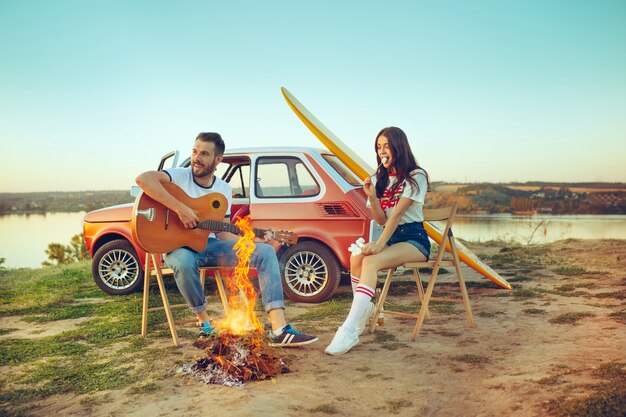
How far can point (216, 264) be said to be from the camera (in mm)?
5324

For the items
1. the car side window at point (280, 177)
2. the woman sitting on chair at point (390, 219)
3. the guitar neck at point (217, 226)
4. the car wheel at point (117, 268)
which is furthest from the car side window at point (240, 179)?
the woman sitting on chair at point (390, 219)

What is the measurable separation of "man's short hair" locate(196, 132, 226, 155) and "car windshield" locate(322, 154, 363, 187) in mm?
2335

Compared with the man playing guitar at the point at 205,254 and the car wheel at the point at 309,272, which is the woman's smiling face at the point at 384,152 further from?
the car wheel at the point at 309,272

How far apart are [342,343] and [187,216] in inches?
72.0

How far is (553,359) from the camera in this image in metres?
4.39

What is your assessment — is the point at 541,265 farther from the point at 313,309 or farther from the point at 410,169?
the point at 410,169

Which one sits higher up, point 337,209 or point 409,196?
point 409,196

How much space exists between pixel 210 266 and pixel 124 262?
3.31m

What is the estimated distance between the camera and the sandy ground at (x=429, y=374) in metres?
3.54

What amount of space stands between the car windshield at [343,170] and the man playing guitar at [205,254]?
219cm

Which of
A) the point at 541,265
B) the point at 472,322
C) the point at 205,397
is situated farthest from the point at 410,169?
the point at 541,265

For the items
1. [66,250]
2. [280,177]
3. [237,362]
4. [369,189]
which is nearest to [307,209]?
[280,177]

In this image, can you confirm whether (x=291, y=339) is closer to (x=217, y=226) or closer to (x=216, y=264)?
(x=216, y=264)

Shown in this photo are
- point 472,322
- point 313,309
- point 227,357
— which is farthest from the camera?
point 313,309
